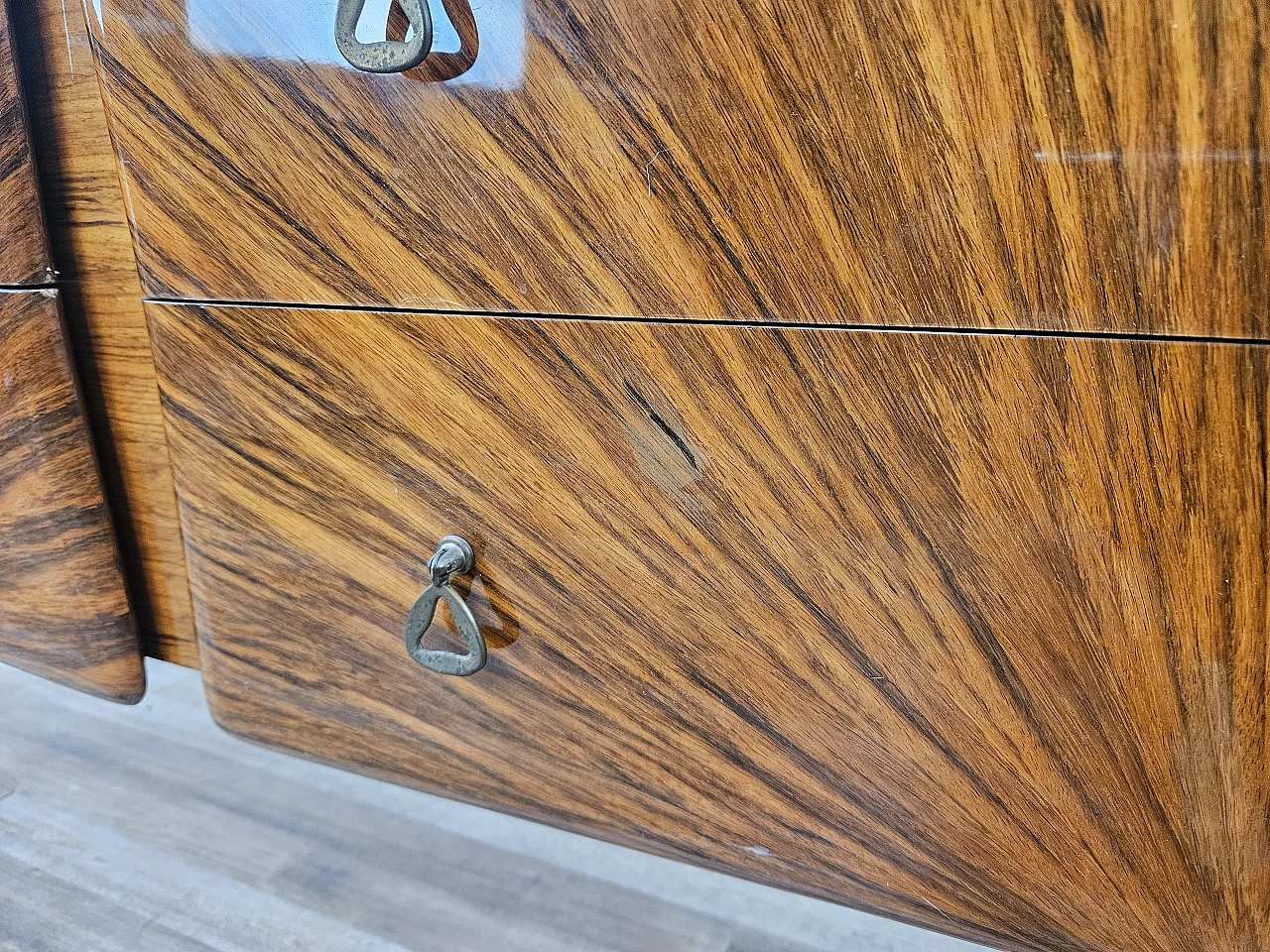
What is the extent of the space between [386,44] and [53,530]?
0.90 ft

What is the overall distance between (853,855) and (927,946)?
0.22m

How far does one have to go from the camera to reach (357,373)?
1.10 ft

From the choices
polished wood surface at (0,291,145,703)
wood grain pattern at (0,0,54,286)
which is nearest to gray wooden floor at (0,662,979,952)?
polished wood surface at (0,291,145,703)

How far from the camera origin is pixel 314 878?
526 mm

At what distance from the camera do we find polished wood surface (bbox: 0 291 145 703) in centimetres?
39

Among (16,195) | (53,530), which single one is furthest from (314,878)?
(16,195)

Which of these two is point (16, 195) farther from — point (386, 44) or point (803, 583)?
point (803, 583)

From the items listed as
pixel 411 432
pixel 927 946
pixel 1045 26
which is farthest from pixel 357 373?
pixel 927 946

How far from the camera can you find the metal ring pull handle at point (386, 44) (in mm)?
273

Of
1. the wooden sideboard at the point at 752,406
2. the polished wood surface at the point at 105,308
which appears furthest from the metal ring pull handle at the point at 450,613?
the polished wood surface at the point at 105,308

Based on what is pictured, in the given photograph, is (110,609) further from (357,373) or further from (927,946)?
(927,946)

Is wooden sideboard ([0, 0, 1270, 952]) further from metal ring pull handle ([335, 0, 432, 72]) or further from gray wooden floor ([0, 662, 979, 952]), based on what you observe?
gray wooden floor ([0, 662, 979, 952])

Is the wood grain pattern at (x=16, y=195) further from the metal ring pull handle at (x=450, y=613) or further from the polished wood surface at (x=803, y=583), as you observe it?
the metal ring pull handle at (x=450, y=613)

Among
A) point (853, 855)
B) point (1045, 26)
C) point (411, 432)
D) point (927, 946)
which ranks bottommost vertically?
point (927, 946)
